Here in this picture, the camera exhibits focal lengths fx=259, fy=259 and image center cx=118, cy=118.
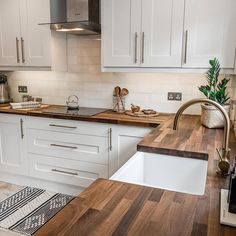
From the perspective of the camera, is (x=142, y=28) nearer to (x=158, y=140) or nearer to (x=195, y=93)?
(x=195, y=93)

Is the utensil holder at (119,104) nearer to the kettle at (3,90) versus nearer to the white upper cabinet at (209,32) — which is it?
the white upper cabinet at (209,32)

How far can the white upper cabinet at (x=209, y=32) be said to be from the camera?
2.06m

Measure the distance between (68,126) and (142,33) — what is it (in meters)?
1.13

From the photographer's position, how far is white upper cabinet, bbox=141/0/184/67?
220 centimetres

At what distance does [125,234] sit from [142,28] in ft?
6.44

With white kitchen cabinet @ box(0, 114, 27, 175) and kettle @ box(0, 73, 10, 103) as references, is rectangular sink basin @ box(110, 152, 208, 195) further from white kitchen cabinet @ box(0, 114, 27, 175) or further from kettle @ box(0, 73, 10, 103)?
kettle @ box(0, 73, 10, 103)

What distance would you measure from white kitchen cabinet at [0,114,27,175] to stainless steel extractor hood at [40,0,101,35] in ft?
3.55

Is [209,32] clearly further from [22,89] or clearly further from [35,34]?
[22,89]

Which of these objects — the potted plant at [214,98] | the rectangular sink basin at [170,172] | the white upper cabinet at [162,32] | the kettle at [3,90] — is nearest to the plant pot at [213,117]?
the potted plant at [214,98]

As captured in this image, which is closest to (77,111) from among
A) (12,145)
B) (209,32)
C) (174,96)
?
(12,145)

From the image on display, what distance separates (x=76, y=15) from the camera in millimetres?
2570

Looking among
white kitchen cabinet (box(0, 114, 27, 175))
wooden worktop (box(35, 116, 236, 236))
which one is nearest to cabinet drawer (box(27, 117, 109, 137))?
white kitchen cabinet (box(0, 114, 27, 175))

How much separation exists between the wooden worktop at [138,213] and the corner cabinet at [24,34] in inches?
82.8

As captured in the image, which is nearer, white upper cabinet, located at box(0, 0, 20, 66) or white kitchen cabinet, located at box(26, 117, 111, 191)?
white kitchen cabinet, located at box(26, 117, 111, 191)
